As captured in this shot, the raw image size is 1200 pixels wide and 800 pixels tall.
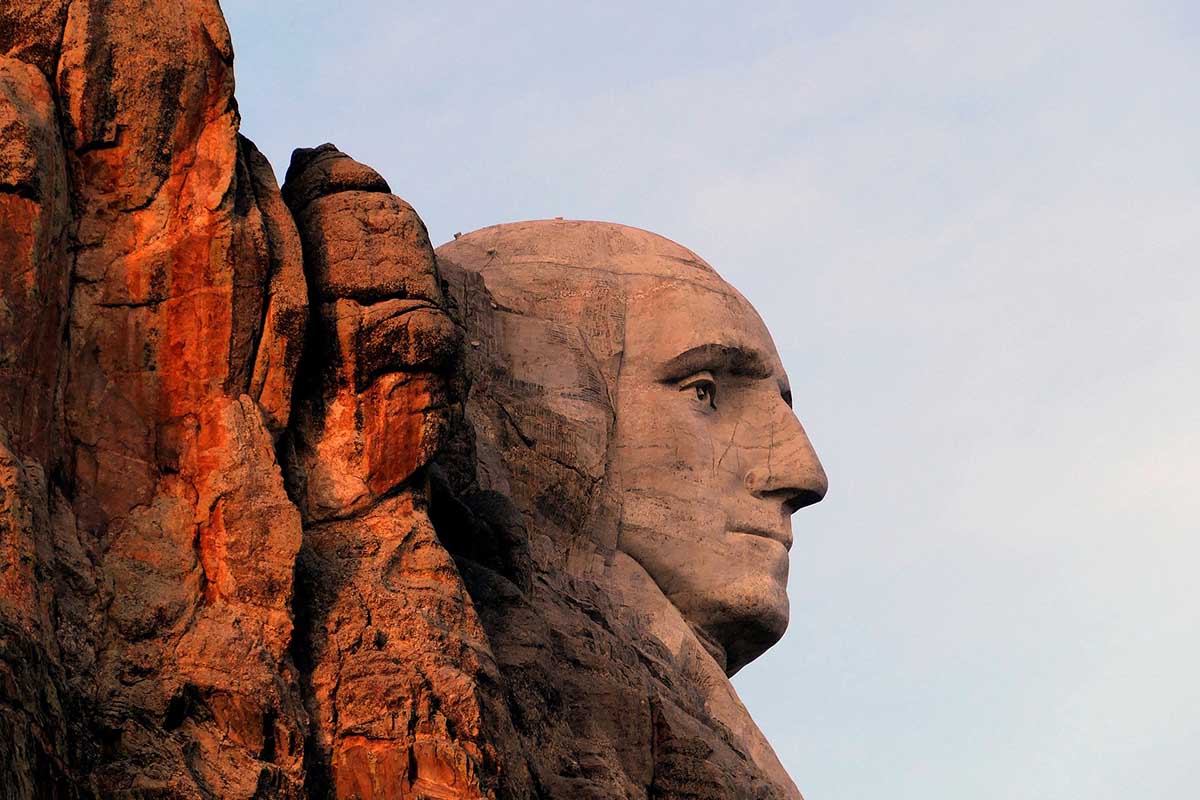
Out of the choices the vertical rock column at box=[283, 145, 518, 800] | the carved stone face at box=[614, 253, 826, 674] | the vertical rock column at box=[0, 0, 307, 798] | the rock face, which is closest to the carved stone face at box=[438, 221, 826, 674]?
the carved stone face at box=[614, 253, 826, 674]

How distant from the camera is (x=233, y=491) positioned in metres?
15.3

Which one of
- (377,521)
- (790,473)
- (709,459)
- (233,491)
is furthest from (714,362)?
(233,491)

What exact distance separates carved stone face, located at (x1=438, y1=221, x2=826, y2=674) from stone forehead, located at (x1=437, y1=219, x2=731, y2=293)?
0.02 meters

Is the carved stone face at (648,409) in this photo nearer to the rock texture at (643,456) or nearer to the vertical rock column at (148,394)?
the rock texture at (643,456)

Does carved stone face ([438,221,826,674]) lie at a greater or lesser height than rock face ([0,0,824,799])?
greater

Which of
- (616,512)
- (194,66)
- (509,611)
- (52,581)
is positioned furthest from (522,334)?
(52,581)

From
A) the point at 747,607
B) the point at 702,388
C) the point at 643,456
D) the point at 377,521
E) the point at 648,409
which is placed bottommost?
the point at 377,521

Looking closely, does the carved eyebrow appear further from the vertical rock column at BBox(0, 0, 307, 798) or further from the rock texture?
the vertical rock column at BBox(0, 0, 307, 798)

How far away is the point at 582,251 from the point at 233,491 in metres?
7.89

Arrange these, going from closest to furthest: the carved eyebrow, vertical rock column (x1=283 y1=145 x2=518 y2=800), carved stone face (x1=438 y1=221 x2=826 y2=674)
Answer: vertical rock column (x1=283 y1=145 x2=518 y2=800)
carved stone face (x1=438 y1=221 x2=826 y2=674)
the carved eyebrow

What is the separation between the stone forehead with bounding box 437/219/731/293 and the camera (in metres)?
22.6

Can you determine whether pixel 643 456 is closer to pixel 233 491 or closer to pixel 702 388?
pixel 702 388

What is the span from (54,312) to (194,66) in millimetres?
1575

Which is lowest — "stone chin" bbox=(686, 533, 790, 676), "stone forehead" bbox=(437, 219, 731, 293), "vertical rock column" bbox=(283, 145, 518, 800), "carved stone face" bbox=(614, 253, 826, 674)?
"vertical rock column" bbox=(283, 145, 518, 800)
